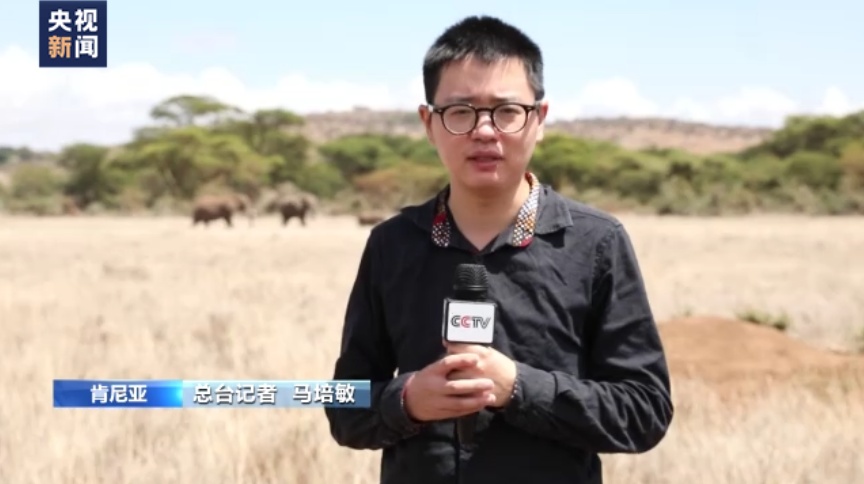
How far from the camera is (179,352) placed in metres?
9.45

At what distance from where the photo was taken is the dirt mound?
8445 millimetres

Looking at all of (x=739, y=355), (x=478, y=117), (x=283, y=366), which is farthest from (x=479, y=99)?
(x=739, y=355)

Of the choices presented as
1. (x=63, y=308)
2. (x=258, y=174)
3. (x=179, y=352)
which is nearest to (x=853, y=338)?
(x=179, y=352)

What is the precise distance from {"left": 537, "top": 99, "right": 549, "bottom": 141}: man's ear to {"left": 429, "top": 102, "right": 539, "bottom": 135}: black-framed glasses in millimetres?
66

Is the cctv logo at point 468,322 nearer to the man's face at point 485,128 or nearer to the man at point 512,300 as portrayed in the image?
the man at point 512,300

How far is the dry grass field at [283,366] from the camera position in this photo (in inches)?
222

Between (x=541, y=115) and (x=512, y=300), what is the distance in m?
0.40

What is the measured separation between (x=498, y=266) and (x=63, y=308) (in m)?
10.5

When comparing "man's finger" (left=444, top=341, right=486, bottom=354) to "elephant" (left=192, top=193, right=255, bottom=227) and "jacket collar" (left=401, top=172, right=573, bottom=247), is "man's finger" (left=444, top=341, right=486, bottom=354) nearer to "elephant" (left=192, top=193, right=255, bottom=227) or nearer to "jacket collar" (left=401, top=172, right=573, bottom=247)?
"jacket collar" (left=401, top=172, right=573, bottom=247)

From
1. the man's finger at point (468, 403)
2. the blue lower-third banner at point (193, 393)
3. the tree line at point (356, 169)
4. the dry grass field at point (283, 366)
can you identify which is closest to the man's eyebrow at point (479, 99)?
the man's finger at point (468, 403)

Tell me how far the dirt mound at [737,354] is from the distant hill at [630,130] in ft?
351

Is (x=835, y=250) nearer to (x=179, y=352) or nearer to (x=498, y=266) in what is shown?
(x=179, y=352)

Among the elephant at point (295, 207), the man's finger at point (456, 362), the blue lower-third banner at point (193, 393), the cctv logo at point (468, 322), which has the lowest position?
the elephant at point (295, 207)

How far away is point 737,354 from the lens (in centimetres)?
940
